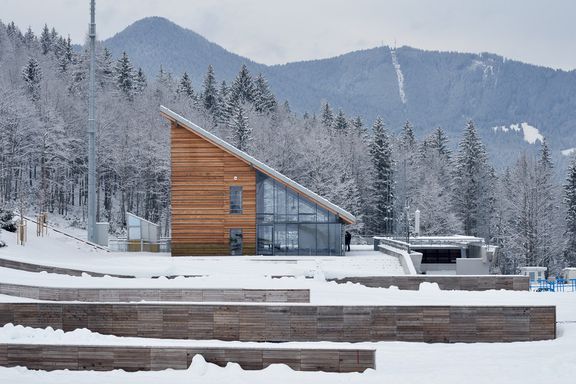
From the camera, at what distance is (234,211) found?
32719 millimetres

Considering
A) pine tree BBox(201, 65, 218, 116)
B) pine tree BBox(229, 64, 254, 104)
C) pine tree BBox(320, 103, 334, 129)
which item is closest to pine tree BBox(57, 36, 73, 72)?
pine tree BBox(201, 65, 218, 116)

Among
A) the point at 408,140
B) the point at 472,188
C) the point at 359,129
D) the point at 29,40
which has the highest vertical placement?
the point at 29,40

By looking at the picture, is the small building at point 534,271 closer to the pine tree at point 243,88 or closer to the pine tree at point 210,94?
the pine tree at point 243,88

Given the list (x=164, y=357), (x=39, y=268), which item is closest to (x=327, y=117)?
(x=39, y=268)

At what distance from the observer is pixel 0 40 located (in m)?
92.2

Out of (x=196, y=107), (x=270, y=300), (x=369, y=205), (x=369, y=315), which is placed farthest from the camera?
(x=196, y=107)

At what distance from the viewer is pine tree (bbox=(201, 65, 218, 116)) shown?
81.6 meters

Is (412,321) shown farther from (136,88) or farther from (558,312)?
(136,88)

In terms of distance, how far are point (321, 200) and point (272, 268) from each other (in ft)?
17.1

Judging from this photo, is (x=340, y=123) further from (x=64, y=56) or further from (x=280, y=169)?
(x=64, y=56)

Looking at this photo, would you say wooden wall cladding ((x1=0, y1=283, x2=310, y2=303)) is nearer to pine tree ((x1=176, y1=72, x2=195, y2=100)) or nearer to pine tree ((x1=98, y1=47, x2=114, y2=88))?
pine tree ((x1=98, y1=47, x2=114, y2=88))

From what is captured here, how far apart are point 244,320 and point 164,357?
2950mm

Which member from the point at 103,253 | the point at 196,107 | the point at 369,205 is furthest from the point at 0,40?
the point at 103,253

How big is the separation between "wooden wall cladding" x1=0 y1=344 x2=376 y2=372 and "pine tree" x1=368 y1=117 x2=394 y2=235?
48.8 m
